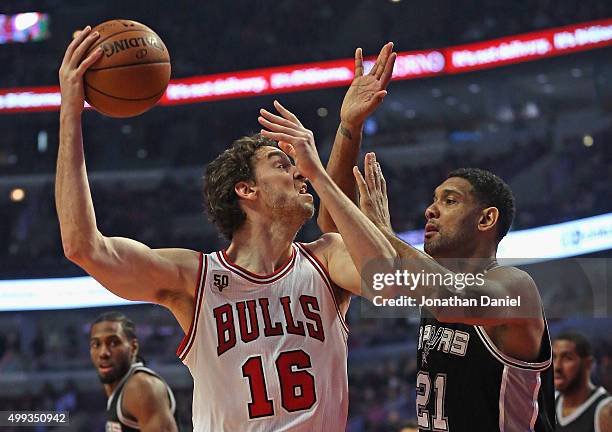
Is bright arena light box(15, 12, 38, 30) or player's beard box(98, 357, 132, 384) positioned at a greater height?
bright arena light box(15, 12, 38, 30)

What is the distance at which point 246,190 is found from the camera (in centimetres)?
366

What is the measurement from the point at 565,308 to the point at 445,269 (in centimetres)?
1135

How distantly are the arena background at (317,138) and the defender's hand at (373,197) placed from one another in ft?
36.8

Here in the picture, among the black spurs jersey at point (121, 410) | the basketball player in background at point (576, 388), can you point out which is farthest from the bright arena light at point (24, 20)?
the basketball player in background at point (576, 388)

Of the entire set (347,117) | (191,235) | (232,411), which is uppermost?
(191,235)

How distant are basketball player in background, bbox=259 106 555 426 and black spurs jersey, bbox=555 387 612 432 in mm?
2367

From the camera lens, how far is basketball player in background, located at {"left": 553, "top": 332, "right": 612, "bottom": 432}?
570 cm

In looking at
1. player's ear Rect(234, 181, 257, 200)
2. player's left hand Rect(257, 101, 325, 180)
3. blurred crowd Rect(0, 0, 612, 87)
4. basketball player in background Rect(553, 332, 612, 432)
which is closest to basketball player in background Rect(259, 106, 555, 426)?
player's left hand Rect(257, 101, 325, 180)

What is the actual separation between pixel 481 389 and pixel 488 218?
2.51ft

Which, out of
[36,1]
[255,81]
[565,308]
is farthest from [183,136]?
[565,308]

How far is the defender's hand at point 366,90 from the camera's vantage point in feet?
12.4

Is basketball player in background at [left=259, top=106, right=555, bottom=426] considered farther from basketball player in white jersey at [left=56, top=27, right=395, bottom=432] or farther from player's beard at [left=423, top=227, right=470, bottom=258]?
basketball player in white jersey at [left=56, top=27, right=395, bottom=432]

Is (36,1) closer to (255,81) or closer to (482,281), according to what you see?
(255,81)

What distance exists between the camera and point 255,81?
19625mm
